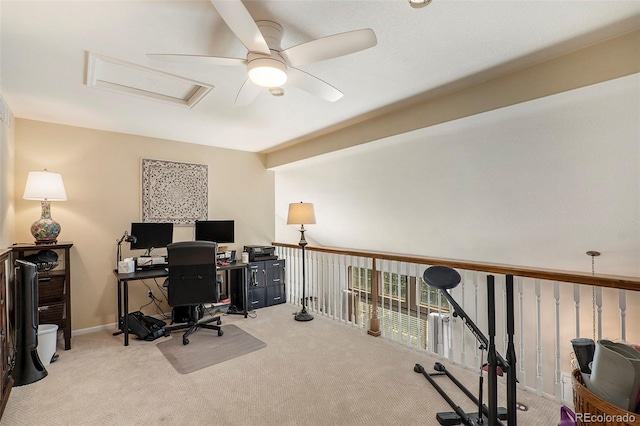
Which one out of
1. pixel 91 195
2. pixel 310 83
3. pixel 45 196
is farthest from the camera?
pixel 91 195

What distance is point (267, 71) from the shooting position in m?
1.80

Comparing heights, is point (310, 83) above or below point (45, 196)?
above

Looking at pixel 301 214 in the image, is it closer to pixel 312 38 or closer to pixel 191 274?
pixel 191 274

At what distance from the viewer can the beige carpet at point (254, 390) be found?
2.05m

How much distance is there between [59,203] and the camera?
3.56 meters

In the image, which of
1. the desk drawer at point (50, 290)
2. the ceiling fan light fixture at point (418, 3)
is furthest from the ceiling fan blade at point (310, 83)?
the desk drawer at point (50, 290)

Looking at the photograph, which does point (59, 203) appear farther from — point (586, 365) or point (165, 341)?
point (586, 365)

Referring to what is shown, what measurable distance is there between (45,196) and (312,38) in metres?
3.10

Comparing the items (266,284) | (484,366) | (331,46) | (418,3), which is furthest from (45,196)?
(484,366)

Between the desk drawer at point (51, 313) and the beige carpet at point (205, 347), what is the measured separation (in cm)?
105

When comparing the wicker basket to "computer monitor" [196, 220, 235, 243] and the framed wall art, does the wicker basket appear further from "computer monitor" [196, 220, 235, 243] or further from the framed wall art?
the framed wall art

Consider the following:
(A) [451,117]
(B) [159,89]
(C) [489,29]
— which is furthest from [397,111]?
(B) [159,89]

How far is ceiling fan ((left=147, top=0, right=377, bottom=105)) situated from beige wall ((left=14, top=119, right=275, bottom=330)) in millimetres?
2729

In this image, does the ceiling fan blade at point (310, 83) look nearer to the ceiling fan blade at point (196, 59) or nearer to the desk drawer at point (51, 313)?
the ceiling fan blade at point (196, 59)
